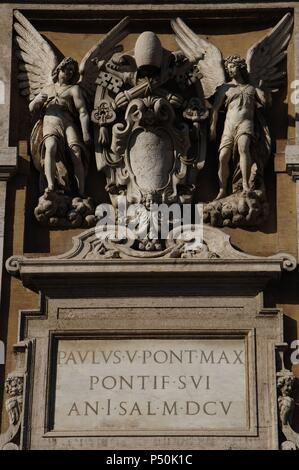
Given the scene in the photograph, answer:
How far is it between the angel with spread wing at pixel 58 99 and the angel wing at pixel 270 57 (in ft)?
4.75

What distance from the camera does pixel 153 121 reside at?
1948 centimetres

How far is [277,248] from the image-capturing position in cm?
1898

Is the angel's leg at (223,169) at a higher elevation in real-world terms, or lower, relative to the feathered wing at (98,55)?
lower

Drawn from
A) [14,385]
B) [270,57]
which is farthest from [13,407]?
[270,57]

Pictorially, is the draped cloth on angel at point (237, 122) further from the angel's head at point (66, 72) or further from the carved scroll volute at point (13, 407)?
the carved scroll volute at point (13, 407)

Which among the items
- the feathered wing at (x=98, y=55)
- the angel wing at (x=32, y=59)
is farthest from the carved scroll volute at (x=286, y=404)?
the angel wing at (x=32, y=59)

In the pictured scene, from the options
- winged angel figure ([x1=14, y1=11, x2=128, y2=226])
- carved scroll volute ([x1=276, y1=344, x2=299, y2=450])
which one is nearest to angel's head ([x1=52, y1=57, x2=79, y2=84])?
winged angel figure ([x1=14, y1=11, x2=128, y2=226])

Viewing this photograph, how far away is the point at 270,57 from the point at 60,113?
2328mm

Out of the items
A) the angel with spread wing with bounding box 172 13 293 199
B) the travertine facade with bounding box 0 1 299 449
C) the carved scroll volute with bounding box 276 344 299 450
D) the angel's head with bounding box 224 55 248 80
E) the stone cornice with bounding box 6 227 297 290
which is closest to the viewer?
the carved scroll volute with bounding box 276 344 299 450

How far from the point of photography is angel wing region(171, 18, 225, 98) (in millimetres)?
19750

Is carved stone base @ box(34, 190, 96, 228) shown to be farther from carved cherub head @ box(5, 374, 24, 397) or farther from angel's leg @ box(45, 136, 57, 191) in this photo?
carved cherub head @ box(5, 374, 24, 397)

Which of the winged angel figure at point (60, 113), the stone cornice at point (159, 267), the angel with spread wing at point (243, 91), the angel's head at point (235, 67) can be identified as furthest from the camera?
the angel's head at point (235, 67)

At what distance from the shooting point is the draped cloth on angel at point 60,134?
1942cm
